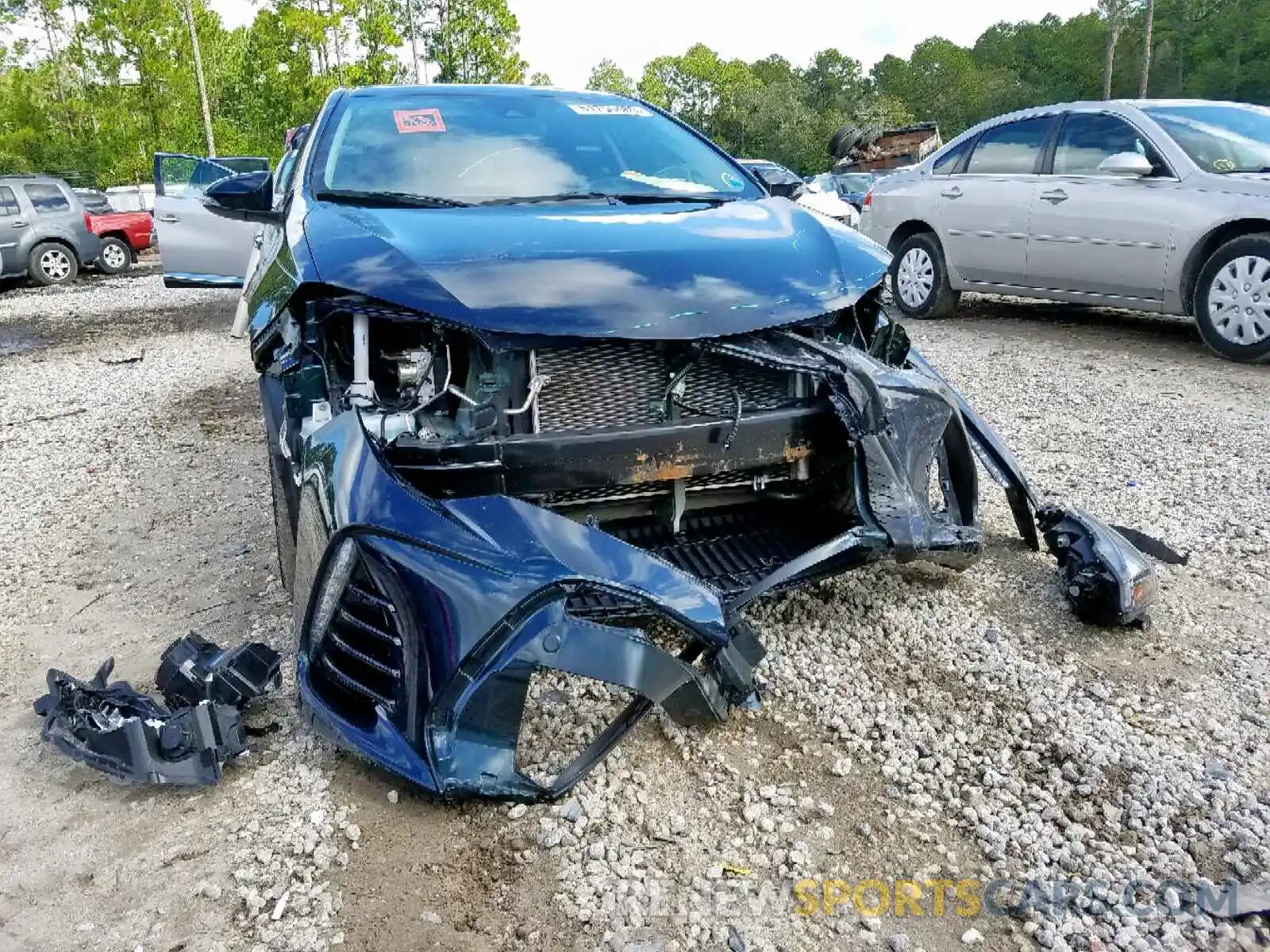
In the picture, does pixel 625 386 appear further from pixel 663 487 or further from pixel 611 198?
pixel 611 198

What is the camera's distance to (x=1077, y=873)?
192cm

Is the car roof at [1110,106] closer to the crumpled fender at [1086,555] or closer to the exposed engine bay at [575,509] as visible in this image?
the crumpled fender at [1086,555]

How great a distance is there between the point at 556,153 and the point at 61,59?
37025mm

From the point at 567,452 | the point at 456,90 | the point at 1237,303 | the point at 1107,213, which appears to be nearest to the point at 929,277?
the point at 1107,213

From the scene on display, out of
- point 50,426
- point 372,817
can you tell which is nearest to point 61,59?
point 50,426

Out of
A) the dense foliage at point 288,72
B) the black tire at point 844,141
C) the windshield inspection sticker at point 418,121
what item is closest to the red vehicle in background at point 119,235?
the dense foliage at point 288,72

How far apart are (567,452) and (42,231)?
49.1 feet

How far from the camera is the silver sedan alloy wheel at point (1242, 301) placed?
577 centimetres

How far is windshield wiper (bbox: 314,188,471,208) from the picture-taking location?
3.04m

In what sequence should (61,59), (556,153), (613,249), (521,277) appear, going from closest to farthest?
1. (521,277)
2. (613,249)
3. (556,153)
4. (61,59)

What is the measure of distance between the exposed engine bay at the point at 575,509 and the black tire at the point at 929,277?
524 cm

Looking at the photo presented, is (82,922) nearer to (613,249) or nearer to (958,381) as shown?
(613,249)

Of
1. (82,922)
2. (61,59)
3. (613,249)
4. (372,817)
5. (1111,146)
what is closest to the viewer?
(82,922)

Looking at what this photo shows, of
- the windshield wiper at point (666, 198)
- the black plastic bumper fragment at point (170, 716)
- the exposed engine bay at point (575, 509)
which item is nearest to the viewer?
the exposed engine bay at point (575, 509)
